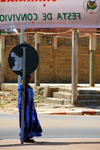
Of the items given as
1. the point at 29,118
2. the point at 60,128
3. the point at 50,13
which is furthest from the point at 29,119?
the point at 60,128

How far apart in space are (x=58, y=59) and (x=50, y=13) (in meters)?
14.0

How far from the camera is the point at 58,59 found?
21.1 meters

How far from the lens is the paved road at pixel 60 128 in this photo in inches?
314

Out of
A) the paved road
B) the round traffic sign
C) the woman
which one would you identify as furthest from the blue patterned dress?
the paved road

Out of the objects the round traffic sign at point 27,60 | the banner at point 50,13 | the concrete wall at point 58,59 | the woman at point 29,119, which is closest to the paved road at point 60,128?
the woman at point 29,119

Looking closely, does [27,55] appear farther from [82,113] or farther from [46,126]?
[82,113]

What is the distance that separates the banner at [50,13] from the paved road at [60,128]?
8.75 feet

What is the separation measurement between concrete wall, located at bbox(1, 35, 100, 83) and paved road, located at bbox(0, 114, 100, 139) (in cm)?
1015

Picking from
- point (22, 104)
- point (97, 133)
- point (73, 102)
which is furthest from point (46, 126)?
point (73, 102)

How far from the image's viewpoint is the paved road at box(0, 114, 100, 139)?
7.97m

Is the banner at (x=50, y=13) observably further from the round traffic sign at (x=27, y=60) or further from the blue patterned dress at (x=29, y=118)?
the blue patterned dress at (x=29, y=118)

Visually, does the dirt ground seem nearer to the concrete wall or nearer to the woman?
the concrete wall

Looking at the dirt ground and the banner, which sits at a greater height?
the banner

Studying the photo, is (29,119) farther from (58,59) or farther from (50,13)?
(58,59)
